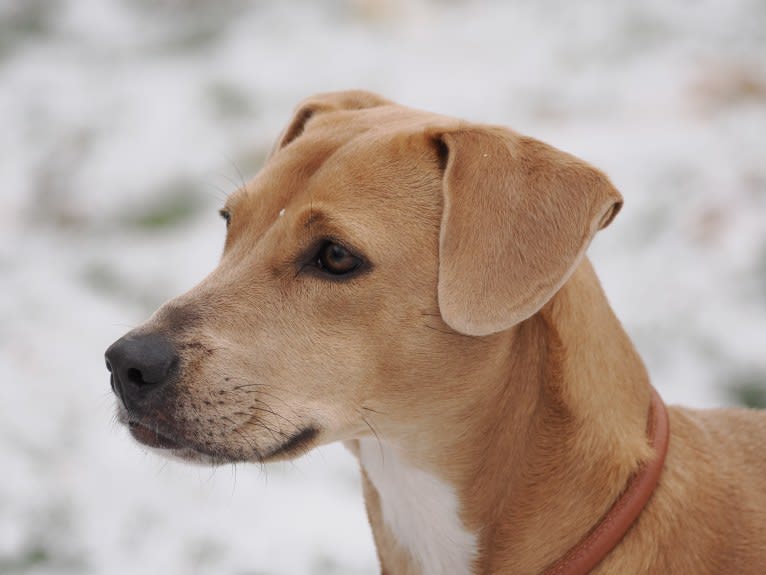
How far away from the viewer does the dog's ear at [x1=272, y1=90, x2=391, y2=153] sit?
3840 mm

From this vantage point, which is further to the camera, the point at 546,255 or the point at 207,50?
the point at 207,50

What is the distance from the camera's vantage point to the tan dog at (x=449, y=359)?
9.58 feet

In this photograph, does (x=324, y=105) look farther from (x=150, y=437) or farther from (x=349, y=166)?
(x=150, y=437)

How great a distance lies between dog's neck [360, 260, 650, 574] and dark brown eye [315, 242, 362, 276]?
0.47 meters

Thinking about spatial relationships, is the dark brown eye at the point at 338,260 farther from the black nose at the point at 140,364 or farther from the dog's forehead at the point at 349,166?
the black nose at the point at 140,364

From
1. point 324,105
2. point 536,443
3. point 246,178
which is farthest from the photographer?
point 246,178

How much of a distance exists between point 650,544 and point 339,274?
120 cm

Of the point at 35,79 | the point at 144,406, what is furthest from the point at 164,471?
the point at 35,79

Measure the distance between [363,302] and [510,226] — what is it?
1.55 feet

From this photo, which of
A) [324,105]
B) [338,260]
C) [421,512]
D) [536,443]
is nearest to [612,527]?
[536,443]

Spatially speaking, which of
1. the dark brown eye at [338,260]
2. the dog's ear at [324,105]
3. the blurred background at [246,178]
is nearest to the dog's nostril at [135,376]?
the dark brown eye at [338,260]

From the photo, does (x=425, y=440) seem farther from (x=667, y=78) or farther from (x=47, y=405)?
(x=667, y=78)

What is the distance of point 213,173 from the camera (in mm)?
7820

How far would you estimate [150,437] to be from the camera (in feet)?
9.75
